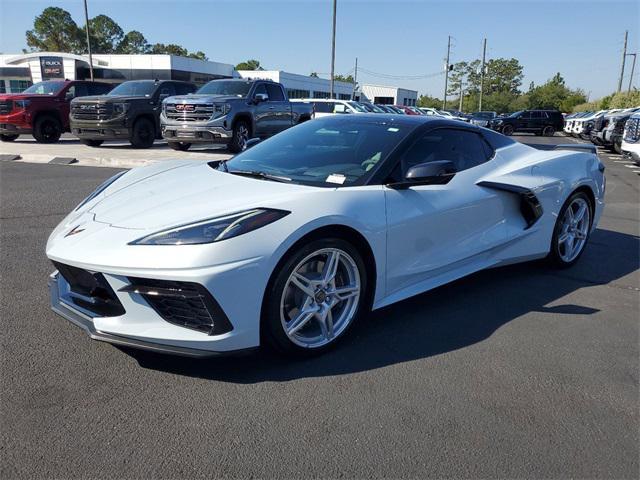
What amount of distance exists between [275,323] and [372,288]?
74 cm

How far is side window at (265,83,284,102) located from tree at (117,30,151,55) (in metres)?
115

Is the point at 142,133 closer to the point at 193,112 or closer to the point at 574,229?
the point at 193,112

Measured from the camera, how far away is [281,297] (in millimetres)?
2797

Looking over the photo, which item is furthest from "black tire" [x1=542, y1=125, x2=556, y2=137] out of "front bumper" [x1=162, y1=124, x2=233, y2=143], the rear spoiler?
the rear spoiler

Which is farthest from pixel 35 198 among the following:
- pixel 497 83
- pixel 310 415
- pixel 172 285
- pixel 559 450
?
pixel 497 83

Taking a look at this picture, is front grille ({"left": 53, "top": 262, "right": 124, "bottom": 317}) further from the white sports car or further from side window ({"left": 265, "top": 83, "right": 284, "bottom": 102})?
side window ({"left": 265, "top": 83, "right": 284, "bottom": 102})

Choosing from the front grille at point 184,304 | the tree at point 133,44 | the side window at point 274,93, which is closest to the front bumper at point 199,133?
the side window at point 274,93

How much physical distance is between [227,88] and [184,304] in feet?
39.3

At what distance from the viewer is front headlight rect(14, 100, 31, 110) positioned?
49.2ft

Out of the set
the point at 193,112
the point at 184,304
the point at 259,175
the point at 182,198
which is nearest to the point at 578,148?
the point at 259,175

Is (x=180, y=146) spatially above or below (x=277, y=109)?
below

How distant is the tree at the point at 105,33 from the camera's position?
108875 mm

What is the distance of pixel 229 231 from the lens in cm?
265

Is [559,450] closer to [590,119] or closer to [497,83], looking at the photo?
[590,119]
